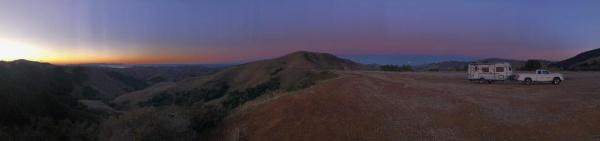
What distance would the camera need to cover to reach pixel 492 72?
105 feet

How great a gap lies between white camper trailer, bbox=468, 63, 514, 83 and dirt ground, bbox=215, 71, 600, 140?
19.5ft

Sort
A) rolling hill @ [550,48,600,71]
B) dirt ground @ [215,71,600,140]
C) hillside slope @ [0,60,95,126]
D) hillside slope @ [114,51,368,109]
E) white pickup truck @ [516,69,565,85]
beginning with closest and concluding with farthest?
dirt ground @ [215,71,600,140] < hillside slope @ [0,60,95,126] < white pickup truck @ [516,69,565,85] < rolling hill @ [550,48,600,71] < hillside slope @ [114,51,368,109]

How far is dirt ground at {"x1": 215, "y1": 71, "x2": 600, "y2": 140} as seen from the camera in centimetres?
1691

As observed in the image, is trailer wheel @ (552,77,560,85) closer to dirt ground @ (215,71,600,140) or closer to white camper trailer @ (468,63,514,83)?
white camper trailer @ (468,63,514,83)

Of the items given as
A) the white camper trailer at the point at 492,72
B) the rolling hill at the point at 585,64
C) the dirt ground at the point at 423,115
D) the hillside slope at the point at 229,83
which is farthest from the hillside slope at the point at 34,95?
the rolling hill at the point at 585,64

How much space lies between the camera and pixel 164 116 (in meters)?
20.4

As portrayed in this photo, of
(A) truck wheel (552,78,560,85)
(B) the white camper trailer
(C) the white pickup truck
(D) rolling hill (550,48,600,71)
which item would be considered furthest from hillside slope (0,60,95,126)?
(D) rolling hill (550,48,600,71)

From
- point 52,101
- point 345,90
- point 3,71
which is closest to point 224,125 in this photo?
point 345,90

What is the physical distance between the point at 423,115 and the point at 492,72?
15305 millimetres

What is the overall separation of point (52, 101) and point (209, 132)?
1174 inches

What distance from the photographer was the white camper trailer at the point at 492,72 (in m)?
31.8

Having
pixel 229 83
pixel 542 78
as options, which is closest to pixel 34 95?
pixel 542 78

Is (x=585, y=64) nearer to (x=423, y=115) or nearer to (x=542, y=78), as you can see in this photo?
(x=542, y=78)

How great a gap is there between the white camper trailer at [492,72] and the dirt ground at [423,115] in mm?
5938
